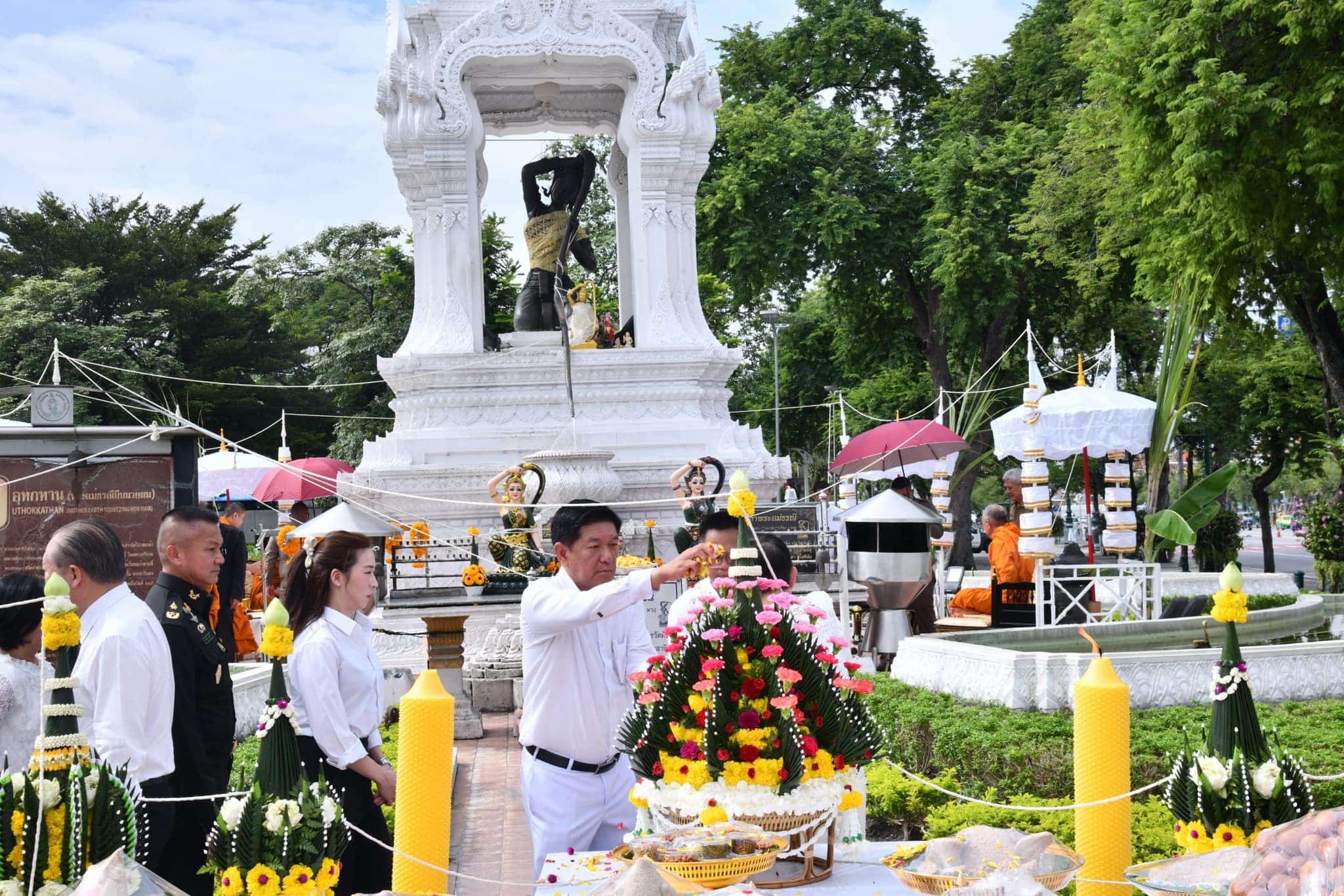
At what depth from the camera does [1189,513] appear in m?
15.2

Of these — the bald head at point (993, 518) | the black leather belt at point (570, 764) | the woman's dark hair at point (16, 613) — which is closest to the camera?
the woman's dark hair at point (16, 613)

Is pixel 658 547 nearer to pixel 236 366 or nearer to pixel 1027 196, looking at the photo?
pixel 1027 196

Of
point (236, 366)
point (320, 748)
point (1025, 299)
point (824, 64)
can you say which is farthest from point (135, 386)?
point (320, 748)

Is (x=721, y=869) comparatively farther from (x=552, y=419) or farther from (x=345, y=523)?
(x=552, y=419)

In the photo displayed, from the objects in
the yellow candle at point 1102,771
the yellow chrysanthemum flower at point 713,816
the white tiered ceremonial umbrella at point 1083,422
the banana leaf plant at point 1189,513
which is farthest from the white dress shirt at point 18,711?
the banana leaf plant at point 1189,513

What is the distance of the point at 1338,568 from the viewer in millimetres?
20078

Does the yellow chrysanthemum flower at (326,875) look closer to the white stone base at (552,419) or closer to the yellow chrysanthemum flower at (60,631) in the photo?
the yellow chrysanthemum flower at (60,631)

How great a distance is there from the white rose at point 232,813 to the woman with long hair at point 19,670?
1.45 m

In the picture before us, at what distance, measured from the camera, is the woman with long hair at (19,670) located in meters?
4.38

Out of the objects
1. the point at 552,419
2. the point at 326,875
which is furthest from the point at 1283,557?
the point at 326,875

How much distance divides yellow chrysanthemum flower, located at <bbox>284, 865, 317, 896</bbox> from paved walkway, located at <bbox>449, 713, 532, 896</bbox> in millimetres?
2644

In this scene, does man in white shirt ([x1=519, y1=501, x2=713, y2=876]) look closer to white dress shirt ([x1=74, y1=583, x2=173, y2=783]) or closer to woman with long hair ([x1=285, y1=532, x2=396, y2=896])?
woman with long hair ([x1=285, y1=532, x2=396, y2=896])

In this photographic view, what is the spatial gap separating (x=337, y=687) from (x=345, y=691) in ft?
0.36

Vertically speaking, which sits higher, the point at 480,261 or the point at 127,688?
the point at 480,261
